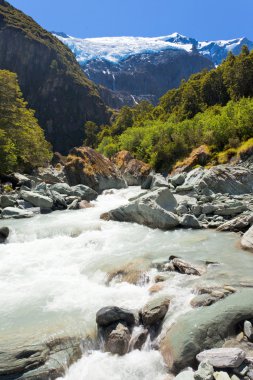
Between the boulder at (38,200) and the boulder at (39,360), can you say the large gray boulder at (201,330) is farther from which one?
the boulder at (38,200)

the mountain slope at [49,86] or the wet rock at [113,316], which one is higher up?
the mountain slope at [49,86]

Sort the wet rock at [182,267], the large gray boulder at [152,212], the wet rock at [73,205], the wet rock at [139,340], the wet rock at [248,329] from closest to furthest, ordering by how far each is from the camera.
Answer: the wet rock at [248,329] → the wet rock at [139,340] → the wet rock at [182,267] → the large gray boulder at [152,212] → the wet rock at [73,205]

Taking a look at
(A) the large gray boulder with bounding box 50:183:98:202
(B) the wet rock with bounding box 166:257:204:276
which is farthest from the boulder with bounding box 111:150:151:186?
(B) the wet rock with bounding box 166:257:204:276

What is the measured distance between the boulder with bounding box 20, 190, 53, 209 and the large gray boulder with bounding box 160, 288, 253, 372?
2059 centimetres

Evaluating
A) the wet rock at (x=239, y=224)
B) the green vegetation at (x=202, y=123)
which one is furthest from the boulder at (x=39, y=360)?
the green vegetation at (x=202, y=123)

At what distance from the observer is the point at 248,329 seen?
31.2ft

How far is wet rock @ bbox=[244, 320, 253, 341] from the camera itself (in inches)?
367

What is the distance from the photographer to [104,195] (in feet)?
128

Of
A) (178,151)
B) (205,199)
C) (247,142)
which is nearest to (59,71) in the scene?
(178,151)

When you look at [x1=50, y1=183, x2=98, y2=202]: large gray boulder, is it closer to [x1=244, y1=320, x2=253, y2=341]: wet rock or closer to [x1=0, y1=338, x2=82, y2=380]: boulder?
[x1=0, y1=338, x2=82, y2=380]: boulder

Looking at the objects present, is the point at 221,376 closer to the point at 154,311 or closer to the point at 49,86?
the point at 154,311

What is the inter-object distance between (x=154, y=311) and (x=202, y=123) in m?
52.8

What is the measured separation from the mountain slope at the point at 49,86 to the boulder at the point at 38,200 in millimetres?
141090

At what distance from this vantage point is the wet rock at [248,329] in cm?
931
